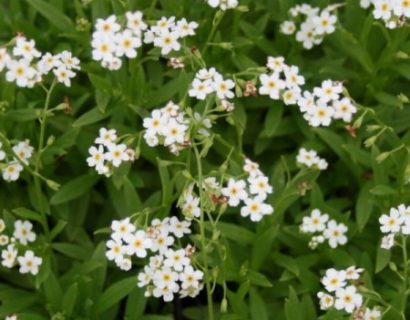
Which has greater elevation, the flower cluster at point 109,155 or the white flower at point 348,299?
the flower cluster at point 109,155

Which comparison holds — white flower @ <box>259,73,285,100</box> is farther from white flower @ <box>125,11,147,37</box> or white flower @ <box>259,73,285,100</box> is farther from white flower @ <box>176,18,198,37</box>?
white flower @ <box>125,11,147,37</box>

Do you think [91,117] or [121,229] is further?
[91,117]

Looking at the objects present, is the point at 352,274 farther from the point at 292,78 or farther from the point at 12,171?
the point at 12,171

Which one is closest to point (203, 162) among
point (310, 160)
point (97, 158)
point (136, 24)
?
point (310, 160)

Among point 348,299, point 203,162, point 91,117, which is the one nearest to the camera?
point 348,299

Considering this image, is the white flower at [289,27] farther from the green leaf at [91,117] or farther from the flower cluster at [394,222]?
the flower cluster at [394,222]

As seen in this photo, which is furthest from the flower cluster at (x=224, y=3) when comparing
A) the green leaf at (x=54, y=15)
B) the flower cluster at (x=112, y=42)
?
the green leaf at (x=54, y=15)

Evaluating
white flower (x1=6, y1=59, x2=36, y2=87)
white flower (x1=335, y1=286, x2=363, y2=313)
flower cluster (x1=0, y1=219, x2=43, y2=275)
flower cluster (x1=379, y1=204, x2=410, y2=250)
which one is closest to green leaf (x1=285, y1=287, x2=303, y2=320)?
white flower (x1=335, y1=286, x2=363, y2=313)
